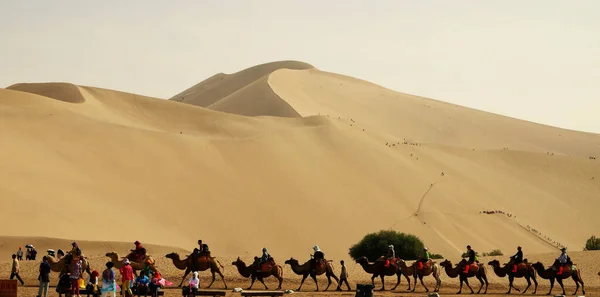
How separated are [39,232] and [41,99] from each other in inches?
830

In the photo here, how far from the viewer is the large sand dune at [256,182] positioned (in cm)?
4819

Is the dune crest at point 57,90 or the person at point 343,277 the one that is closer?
the person at point 343,277

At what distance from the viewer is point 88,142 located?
181 ft

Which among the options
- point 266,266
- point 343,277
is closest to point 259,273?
point 266,266

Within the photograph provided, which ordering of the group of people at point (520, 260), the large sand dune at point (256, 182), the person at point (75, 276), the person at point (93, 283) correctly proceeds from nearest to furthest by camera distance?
the person at point (93, 283) < the person at point (75, 276) < the group of people at point (520, 260) < the large sand dune at point (256, 182)

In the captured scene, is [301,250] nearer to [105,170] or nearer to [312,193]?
[312,193]

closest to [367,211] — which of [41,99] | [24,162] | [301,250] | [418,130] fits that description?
[301,250]

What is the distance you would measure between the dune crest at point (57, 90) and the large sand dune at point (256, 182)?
15 centimetres

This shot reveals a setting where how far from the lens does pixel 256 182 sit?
182 ft

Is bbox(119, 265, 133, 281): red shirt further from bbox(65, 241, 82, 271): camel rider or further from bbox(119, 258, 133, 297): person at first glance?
bbox(65, 241, 82, 271): camel rider

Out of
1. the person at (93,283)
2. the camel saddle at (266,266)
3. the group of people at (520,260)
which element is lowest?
the person at (93,283)

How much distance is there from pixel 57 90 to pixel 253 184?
77.3 ft

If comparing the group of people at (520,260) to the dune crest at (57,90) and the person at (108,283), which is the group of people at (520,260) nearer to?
the person at (108,283)

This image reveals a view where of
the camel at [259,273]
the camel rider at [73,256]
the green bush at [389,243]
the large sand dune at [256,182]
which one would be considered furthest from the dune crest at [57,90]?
the camel rider at [73,256]
